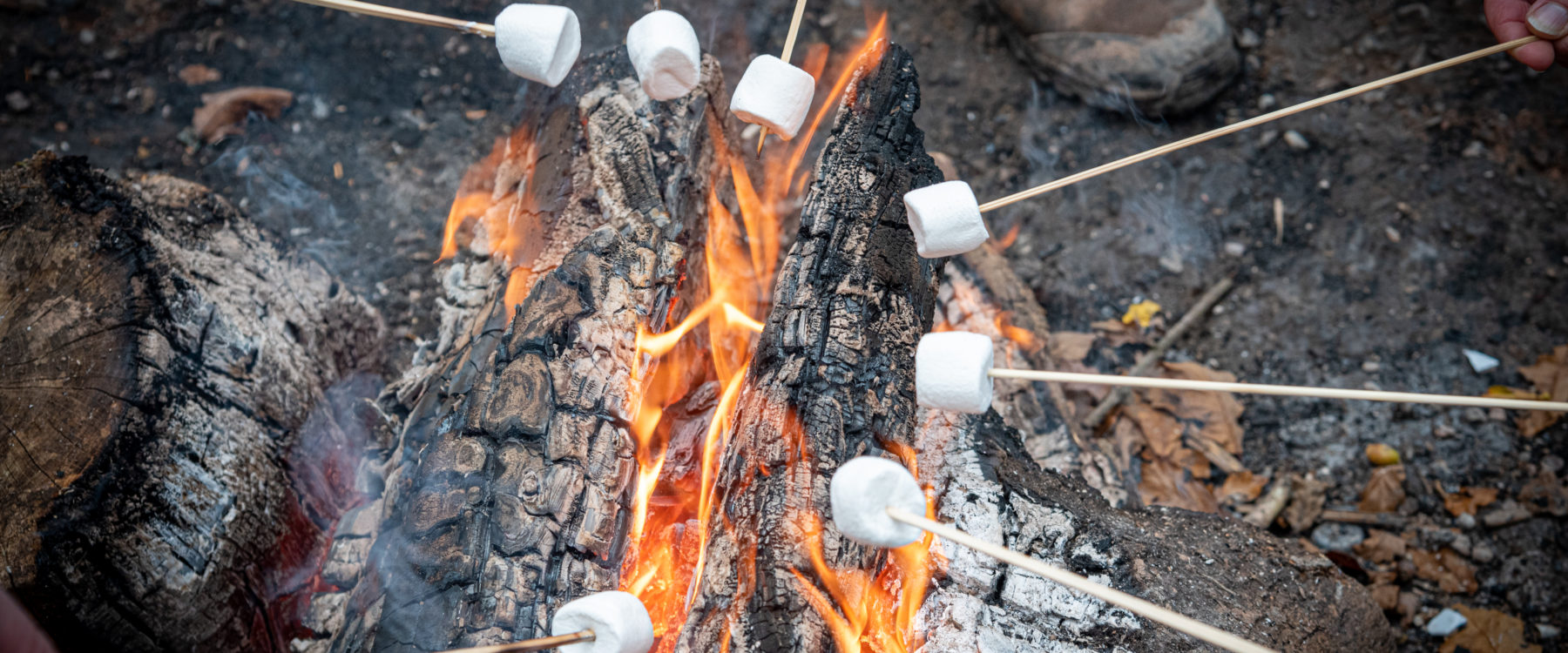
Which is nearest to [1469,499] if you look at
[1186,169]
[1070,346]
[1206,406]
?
[1206,406]

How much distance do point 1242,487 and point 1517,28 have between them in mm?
1979

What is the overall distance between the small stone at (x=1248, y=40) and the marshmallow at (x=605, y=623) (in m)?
4.56

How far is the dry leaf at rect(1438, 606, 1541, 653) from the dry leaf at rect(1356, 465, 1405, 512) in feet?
1.55

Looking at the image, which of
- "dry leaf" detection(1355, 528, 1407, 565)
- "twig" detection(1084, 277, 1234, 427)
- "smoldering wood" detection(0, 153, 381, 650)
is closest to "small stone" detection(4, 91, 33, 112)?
"smoldering wood" detection(0, 153, 381, 650)

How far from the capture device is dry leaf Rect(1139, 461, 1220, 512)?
11.0 ft

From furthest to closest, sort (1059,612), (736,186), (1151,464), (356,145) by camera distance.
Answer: (356,145), (1151,464), (736,186), (1059,612)

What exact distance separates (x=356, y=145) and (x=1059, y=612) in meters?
4.04

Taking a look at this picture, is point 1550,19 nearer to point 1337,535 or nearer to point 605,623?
point 1337,535

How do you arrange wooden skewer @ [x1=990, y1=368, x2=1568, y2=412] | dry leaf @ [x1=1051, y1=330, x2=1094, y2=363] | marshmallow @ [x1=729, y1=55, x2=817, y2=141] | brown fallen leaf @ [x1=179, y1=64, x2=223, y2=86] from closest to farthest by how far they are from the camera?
1. wooden skewer @ [x1=990, y1=368, x2=1568, y2=412]
2. marshmallow @ [x1=729, y1=55, x2=817, y2=141]
3. dry leaf @ [x1=1051, y1=330, x2=1094, y2=363]
4. brown fallen leaf @ [x1=179, y1=64, x2=223, y2=86]

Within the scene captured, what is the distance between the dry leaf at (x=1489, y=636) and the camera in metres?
3.03

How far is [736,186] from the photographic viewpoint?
3.16 meters

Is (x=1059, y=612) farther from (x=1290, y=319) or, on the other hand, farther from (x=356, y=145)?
(x=356, y=145)

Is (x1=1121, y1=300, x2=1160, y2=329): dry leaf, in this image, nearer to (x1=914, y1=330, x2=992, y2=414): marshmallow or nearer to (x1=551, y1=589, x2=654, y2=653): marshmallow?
(x1=914, y1=330, x2=992, y2=414): marshmallow

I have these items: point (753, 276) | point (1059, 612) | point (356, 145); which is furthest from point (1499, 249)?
point (356, 145)
